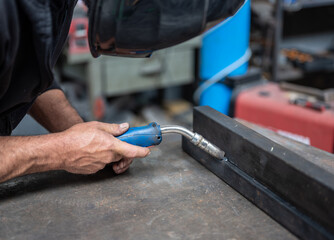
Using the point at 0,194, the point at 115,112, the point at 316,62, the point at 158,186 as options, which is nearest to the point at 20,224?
the point at 0,194

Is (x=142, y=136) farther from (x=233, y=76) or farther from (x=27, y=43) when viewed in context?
(x=233, y=76)

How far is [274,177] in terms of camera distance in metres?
0.83

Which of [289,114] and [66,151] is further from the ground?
[66,151]

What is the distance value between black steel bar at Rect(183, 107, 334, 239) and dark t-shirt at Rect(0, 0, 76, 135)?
44cm

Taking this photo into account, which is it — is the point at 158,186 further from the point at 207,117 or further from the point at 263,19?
the point at 263,19

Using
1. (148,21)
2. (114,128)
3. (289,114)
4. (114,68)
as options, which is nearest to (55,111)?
(114,128)

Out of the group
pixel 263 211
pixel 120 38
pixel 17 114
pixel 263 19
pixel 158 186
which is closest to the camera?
pixel 120 38

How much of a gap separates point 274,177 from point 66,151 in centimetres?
49

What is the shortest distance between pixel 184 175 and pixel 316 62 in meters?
1.96

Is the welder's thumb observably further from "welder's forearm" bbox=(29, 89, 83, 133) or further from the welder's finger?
"welder's forearm" bbox=(29, 89, 83, 133)

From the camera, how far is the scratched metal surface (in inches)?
30.9

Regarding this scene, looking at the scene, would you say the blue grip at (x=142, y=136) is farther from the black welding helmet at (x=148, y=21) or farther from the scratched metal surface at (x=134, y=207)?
the black welding helmet at (x=148, y=21)

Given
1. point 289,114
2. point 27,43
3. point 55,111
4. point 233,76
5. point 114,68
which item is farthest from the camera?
point 114,68

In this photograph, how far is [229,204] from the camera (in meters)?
0.88
